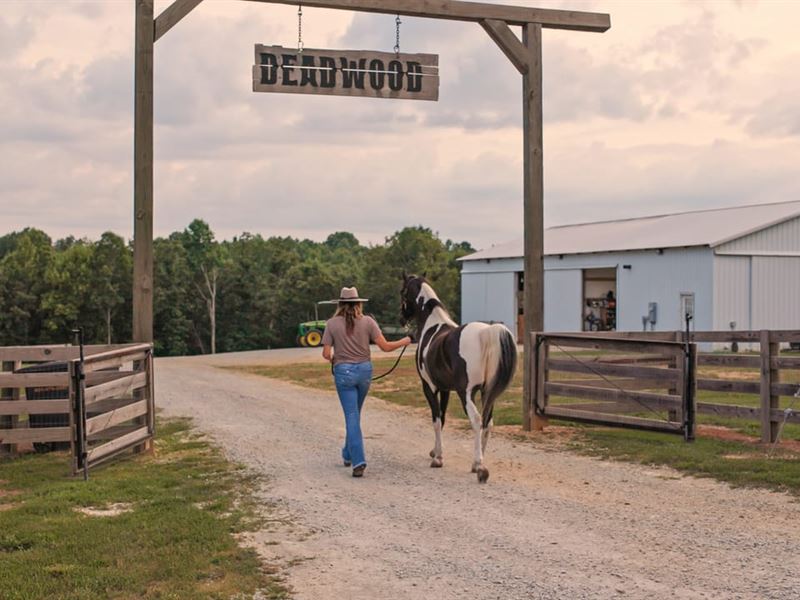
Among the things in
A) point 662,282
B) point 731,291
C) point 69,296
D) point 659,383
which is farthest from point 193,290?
point 659,383

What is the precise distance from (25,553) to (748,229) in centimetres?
2871

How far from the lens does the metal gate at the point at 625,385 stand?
11414 millimetres

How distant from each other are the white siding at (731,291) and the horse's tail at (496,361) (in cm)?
2269

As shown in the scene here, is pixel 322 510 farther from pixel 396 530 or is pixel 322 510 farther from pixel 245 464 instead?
pixel 245 464

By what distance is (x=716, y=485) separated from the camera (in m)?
9.15

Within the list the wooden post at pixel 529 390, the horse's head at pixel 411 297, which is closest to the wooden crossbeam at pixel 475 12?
the horse's head at pixel 411 297

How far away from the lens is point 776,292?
3222 cm

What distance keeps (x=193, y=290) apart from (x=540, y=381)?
192ft

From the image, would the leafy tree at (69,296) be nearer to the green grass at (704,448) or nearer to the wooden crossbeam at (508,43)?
the green grass at (704,448)

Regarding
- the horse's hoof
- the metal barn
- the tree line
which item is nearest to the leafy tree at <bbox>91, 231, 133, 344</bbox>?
the tree line

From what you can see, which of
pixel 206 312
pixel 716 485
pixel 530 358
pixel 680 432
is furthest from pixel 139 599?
pixel 206 312

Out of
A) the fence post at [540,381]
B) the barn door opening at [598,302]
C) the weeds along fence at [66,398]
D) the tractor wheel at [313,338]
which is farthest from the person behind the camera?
the tractor wheel at [313,338]

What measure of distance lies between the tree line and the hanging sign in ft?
151

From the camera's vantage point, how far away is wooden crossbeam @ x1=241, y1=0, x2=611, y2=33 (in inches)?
495
